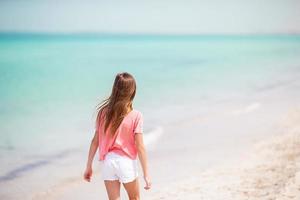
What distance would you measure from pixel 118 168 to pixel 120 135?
19 cm

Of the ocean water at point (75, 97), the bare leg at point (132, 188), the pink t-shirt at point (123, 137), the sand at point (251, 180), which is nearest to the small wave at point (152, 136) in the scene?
the ocean water at point (75, 97)

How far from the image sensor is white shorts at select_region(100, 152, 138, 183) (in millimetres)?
2648

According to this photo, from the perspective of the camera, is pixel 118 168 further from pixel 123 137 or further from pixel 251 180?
pixel 251 180

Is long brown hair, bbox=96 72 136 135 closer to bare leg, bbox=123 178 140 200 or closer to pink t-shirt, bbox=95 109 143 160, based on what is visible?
pink t-shirt, bbox=95 109 143 160

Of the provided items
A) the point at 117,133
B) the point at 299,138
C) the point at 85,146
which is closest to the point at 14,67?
the point at 85,146

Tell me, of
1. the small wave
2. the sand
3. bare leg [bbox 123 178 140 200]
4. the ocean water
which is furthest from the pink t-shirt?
the small wave

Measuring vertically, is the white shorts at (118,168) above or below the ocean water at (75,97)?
above

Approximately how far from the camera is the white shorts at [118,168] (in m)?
2.65

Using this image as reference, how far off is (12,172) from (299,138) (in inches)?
134

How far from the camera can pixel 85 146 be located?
6.07 metres

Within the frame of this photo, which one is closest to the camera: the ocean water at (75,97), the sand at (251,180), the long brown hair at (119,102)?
the long brown hair at (119,102)

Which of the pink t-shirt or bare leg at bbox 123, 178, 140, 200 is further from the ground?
the pink t-shirt

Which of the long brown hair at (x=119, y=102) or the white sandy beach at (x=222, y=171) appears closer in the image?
the long brown hair at (x=119, y=102)

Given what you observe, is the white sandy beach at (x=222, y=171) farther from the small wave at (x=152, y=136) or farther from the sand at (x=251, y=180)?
the small wave at (x=152, y=136)
